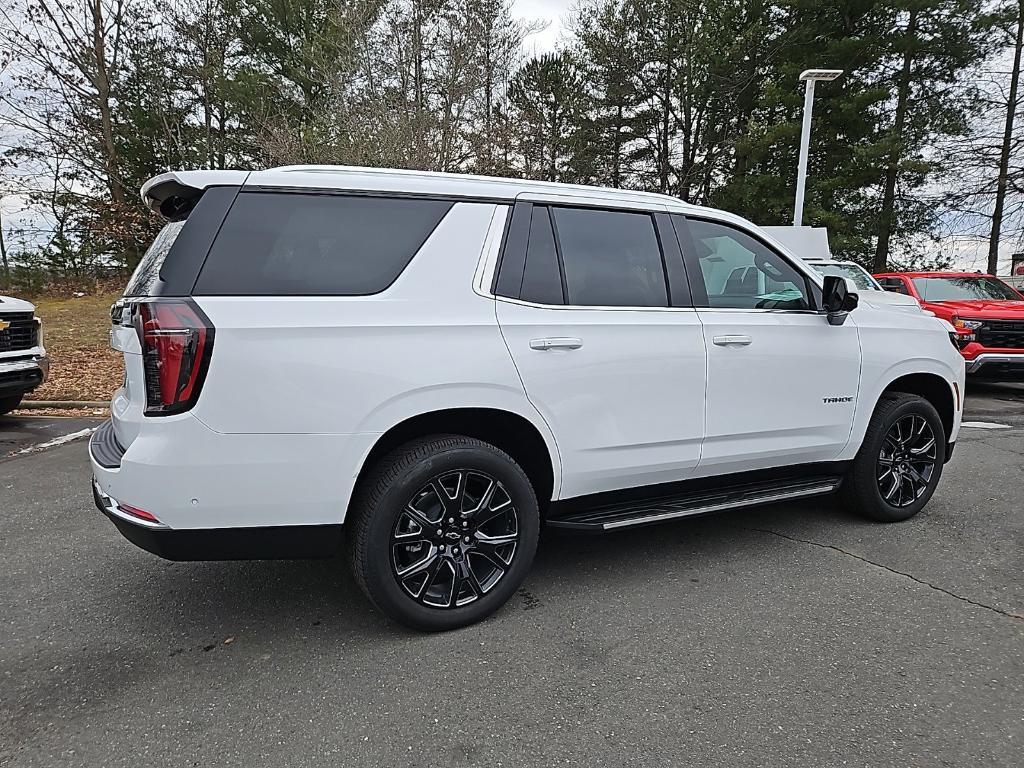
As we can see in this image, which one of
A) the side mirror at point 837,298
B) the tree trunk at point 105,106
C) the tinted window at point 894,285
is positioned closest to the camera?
the side mirror at point 837,298

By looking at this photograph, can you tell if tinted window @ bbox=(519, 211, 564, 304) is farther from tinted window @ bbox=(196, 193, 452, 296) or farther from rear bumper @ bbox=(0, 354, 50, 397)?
rear bumper @ bbox=(0, 354, 50, 397)

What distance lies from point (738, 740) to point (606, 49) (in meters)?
24.5

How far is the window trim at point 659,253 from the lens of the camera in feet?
9.81

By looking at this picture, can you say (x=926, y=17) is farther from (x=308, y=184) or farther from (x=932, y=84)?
(x=308, y=184)

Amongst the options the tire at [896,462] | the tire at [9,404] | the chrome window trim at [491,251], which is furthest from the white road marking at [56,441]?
the tire at [896,462]

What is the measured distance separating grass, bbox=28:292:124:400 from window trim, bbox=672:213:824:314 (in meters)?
7.64

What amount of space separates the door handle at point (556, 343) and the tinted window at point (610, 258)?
202mm

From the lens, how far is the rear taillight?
2.41 metres

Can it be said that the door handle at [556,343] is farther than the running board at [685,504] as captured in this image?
No

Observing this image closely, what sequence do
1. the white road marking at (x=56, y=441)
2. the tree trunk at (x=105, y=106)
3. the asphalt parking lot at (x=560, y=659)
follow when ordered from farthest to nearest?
1. the tree trunk at (x=105, y=106)
2. the white road marking at (x=56, y=441)
3. the asphalt parking lot at (x=560, y=659)

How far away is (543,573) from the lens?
3.54 meters

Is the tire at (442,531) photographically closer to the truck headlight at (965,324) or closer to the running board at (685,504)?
the running board at (685,504)

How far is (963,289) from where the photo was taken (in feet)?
34.8

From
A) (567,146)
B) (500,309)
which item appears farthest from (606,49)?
(500,309)
